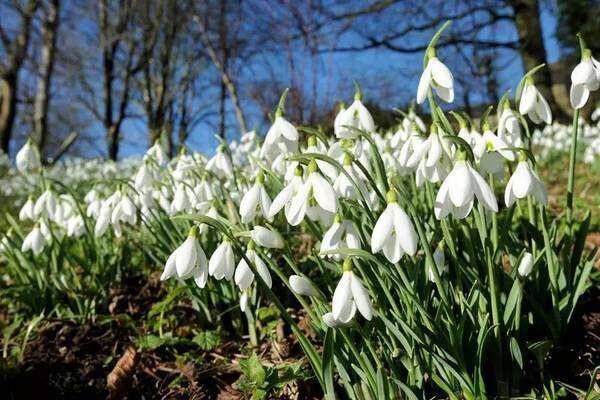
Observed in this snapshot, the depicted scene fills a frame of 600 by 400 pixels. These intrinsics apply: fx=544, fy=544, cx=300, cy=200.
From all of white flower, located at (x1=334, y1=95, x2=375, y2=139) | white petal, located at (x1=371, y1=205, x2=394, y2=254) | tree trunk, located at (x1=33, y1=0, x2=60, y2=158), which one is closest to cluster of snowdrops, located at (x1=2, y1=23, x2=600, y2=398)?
white petal, located at (x1=371, y1=205, x2=394, y2=254)

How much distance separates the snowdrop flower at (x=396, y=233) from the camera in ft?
3.69

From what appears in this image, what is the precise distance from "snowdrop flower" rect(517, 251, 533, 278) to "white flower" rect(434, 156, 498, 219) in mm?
273

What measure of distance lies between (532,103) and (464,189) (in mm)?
514

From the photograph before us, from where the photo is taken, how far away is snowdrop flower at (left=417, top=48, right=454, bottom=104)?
136 cm

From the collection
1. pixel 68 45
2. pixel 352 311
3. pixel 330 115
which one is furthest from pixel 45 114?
pixel 352 311

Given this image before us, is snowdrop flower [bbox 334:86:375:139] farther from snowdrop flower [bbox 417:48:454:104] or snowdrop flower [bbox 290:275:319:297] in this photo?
snowdrop flower [bbox 290:275:319:297]

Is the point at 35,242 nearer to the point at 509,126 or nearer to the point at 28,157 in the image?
the point at 28,157

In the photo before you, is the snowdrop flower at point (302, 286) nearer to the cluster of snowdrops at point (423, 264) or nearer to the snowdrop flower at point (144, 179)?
the cluster of snowdrops at point (423, 264)

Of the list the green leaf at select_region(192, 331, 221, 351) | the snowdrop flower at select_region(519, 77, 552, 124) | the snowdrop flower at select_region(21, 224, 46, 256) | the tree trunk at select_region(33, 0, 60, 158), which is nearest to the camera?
the snowdrop flower at select_region(519, 77, 552, 124)

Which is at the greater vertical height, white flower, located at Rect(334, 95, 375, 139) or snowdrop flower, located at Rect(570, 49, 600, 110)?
snowdrop flower, located at Rect(570, 49, 600, 110)

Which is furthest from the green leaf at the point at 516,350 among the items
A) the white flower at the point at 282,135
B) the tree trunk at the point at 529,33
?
the tree trunk at the point at 529,33

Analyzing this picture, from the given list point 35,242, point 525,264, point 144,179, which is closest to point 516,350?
point 525,264

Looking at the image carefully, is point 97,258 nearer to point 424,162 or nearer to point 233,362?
point 233,362

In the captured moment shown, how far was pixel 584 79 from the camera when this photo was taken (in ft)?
4.50
